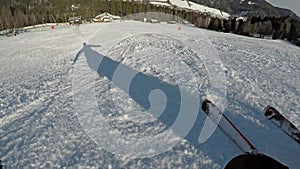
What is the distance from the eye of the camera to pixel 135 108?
813 centimetres

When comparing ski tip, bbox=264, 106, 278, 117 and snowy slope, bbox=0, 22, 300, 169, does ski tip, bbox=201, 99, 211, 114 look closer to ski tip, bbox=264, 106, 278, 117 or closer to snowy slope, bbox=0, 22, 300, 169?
snowy slope, bbox=0, 22, 300, 169

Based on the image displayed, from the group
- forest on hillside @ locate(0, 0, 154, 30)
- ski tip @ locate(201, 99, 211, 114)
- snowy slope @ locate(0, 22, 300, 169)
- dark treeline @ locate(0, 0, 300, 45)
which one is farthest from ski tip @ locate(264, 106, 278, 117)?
forest on hillside @ locate(0, 0, 154, 30)

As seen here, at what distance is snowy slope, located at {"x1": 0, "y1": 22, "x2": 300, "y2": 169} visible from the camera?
18.7ft

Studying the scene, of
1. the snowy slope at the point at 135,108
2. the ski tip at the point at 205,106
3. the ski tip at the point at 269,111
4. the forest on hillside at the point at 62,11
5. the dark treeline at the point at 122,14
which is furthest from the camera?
the forest on hillside at the point at 62,11

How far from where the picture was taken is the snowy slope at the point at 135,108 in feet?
18.7

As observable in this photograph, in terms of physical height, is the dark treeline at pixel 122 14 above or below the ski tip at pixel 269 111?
above

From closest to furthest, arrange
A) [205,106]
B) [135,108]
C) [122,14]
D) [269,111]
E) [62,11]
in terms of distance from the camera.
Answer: [269,111], [205,106], [135,108], [122,14], [62,11]

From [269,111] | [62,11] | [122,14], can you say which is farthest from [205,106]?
[62,11]

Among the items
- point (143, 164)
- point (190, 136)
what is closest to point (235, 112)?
point (190, 136)

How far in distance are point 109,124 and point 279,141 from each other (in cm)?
531

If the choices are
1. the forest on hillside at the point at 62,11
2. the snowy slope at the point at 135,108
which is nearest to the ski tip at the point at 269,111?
the snowy slope at the point at 135,108

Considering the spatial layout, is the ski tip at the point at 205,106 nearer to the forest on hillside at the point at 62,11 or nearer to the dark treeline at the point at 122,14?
the dark treeline at the point at 122,14

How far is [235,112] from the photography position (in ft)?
25.2

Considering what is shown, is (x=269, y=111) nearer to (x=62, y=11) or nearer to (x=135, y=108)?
(x=135, y=108)
